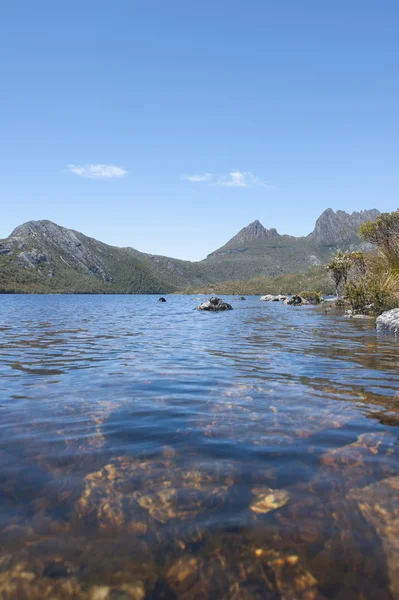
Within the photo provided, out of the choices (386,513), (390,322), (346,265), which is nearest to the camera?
(386,513)

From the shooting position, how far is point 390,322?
25.8 metres

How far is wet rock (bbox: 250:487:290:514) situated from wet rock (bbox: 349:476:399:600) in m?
0.86

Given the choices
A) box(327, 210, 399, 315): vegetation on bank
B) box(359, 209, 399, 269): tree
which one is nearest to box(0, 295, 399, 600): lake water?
box(327, 210, 399, 315): vegetation on bank

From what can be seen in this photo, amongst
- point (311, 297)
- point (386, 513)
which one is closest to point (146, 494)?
point (386, 513)

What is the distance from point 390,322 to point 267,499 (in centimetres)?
2415

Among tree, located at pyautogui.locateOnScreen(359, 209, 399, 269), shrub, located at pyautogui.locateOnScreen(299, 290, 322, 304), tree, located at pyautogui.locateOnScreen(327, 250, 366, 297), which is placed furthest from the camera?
shrub, located at pyautogui.locateOnScreen(299, 290, 322, 304)

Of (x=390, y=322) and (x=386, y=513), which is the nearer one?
(x=386, y=513)

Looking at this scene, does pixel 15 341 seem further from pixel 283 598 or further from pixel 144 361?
pixel 283 598

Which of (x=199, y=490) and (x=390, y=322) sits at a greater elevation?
(x=390, y=322)

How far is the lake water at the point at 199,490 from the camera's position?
3.53 meters

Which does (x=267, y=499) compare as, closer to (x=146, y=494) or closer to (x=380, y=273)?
(x=146, y=494)

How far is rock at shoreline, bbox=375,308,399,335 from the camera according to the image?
25.2 meters

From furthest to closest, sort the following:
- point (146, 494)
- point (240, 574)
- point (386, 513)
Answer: point (146, 494)
point (386, 513)
point (240, 574)

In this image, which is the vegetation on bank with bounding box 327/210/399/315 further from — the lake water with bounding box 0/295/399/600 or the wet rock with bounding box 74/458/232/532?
the wet rock with bounding box 74/458/232/532
